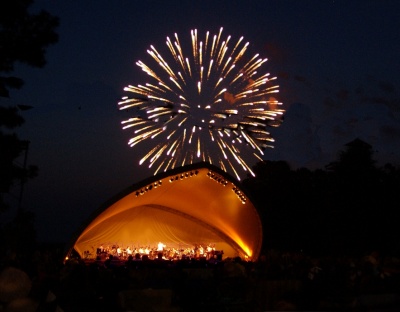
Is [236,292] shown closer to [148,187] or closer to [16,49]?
[16,49]

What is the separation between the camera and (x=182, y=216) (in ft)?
101

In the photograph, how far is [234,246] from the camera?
1177 inches

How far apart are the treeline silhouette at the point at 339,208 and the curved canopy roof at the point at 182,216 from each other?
1.34 m

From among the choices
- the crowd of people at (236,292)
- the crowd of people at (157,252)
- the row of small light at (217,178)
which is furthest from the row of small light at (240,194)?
Result: the crowd of people at (236,292)

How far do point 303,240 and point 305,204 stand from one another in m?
2.64

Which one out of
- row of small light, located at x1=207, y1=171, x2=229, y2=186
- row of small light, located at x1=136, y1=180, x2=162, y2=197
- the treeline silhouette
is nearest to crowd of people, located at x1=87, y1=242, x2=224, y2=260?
the treeline silhouette

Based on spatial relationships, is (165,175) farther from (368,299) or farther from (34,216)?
(368,299)

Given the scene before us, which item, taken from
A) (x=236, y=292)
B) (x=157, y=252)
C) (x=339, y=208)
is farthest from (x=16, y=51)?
(x=339, y=208)

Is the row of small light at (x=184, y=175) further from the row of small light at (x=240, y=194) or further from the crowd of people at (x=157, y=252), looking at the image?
the crowd of people at (x=157, y=252)

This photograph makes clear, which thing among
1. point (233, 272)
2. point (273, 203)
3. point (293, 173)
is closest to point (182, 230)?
point (273, 203)

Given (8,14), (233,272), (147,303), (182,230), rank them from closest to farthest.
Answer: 1. (147,303)
2. (233,272)
3. (8,14)
4. (182,230)

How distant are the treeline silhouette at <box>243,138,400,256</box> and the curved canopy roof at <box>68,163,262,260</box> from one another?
1.34m

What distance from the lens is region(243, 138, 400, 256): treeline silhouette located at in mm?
28500

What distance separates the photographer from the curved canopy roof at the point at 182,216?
78.8ft
